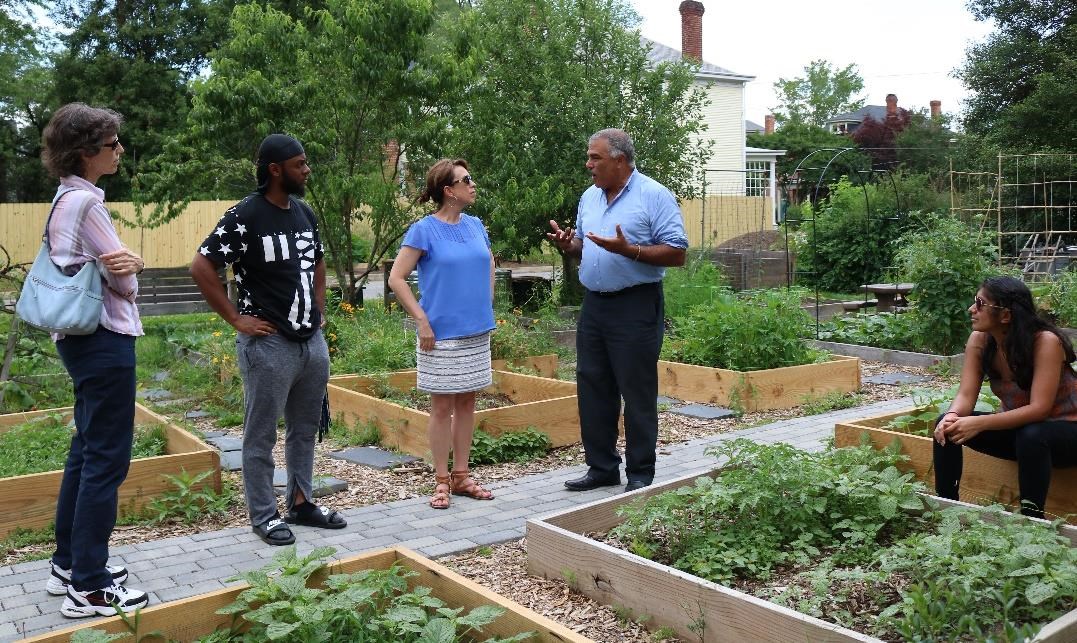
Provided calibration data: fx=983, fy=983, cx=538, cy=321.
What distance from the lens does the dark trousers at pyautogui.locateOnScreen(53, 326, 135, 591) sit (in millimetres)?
3570

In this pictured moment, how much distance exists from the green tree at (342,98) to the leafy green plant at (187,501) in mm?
6007

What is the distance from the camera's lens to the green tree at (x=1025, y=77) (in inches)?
973

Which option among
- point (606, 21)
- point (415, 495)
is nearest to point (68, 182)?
point (415, 495)

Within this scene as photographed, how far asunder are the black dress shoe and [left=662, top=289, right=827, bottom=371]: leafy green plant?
299cm

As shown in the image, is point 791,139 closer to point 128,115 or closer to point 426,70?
point 128,115

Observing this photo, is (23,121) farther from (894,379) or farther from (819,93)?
(819,93)

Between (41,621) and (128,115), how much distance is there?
95.3ft

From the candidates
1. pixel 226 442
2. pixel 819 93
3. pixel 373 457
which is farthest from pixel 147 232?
pixel 819 93

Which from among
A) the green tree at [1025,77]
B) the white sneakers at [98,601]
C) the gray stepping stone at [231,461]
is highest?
the green tree at [1025,77]

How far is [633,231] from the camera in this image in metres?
5.07

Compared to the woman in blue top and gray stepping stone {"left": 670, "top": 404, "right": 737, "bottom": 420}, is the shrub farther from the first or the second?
the woman in blue top

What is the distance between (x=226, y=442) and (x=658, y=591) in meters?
4.12

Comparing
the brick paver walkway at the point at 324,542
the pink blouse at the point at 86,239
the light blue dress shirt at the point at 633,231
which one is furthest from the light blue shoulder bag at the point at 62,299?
the light blue dress shirt at the point at 633,231

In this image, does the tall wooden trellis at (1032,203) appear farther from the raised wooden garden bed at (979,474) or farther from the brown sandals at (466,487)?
the brown sandals at (466,487)
